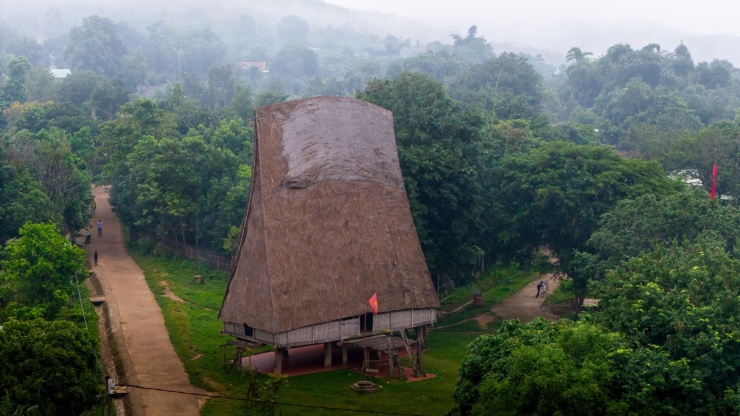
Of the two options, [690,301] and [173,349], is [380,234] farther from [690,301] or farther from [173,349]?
[690,301]

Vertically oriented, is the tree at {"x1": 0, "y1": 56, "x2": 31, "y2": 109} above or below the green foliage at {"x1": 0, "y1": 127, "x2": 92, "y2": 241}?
above

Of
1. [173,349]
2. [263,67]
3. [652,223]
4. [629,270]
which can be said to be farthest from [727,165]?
[263,67]

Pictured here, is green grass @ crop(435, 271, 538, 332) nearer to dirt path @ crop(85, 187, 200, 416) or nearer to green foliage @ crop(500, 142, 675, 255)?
green foliage @ crop(500, 142, 675, 255)

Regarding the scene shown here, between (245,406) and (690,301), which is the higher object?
(690,301)

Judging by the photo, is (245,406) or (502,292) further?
(502,292)

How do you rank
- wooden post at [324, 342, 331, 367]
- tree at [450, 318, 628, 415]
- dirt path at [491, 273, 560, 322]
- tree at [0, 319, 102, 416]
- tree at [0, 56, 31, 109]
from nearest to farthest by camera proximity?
tree at [450, 318, 628, 415] → tree at [0, 319, 102, 416] → wooden post at [324, 342, 331, 367] → dirt path at [491, 273, 560, 322] → tree at [0, 56, 31, 109]

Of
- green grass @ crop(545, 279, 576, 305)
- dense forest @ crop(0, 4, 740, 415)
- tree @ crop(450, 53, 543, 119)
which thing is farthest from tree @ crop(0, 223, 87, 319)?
tree @ crop(450, 53, 543, 119)
